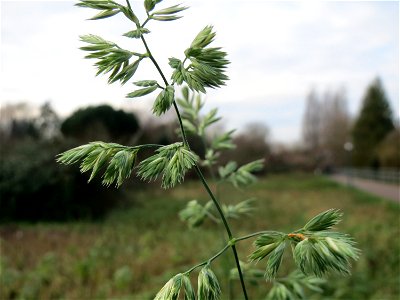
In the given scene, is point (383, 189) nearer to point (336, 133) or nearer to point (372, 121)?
point (372, 121)

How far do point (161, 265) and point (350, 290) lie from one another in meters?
3.20

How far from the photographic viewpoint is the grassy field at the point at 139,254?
6.30 metres

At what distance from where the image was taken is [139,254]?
8477 mm

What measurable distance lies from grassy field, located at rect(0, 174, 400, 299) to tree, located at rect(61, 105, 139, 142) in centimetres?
372

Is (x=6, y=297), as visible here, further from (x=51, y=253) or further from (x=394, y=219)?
(x=394, y=219)

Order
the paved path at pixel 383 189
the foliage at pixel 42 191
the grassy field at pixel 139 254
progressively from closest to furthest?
the grassy field at pixel 139 254 < the foliage at pixel 42 191 < the paved path at pixel 383 189

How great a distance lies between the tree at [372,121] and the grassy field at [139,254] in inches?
1136

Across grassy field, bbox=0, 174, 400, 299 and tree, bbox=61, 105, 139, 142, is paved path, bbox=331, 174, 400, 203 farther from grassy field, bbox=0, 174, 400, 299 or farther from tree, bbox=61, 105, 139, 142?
tree, bbox=61, 105, 139, 142

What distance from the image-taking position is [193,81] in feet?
2.76

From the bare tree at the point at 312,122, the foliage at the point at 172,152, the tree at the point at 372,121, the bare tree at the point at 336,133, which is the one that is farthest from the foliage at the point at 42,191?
the bare tree at the point at 312,122

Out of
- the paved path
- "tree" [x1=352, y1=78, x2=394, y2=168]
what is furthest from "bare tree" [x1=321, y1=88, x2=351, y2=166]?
the paved path

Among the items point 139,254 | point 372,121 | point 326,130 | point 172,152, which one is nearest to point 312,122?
point 326,130

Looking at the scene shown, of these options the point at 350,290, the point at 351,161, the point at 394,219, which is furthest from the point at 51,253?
the point at 351,161

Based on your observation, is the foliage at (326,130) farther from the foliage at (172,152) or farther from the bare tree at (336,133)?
the foliage at (172,152)
